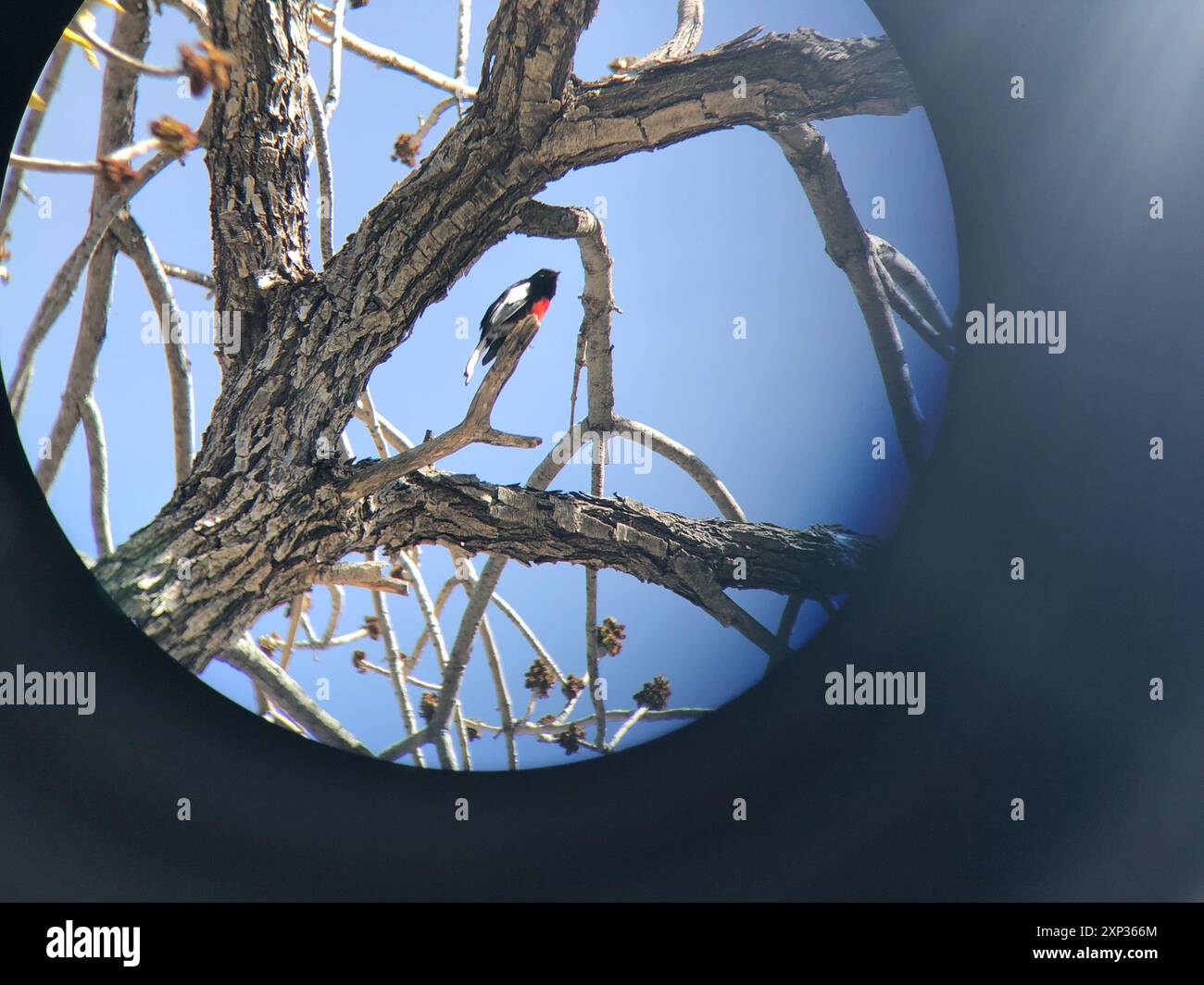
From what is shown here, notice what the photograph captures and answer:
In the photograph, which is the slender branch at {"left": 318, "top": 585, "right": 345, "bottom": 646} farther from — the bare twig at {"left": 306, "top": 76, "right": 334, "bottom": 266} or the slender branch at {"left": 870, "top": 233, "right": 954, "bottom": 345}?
the slender branch at {"left": 870, "top": 233, "right": 954, "bottom": 345}

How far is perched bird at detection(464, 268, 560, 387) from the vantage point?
1344 millimetres

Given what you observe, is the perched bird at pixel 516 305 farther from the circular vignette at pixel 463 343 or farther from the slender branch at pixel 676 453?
the slender branch at pixel 676 453

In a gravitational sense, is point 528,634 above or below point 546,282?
below

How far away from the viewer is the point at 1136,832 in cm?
154

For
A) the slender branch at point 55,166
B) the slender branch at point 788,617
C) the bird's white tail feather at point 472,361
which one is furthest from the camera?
the slender branch at point 788,617

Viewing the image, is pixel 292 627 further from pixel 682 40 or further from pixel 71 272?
pixel 682 40

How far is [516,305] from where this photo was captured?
1355mm

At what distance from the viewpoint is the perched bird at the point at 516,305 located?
1344 millimetres

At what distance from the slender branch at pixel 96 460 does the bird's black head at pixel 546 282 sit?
0.59 meters

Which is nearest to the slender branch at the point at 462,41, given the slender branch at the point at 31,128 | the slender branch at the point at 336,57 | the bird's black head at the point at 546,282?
the slender branch at the point at 336,57

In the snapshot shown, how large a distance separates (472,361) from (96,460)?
50cm

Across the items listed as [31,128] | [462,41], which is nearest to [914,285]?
[462,41]
